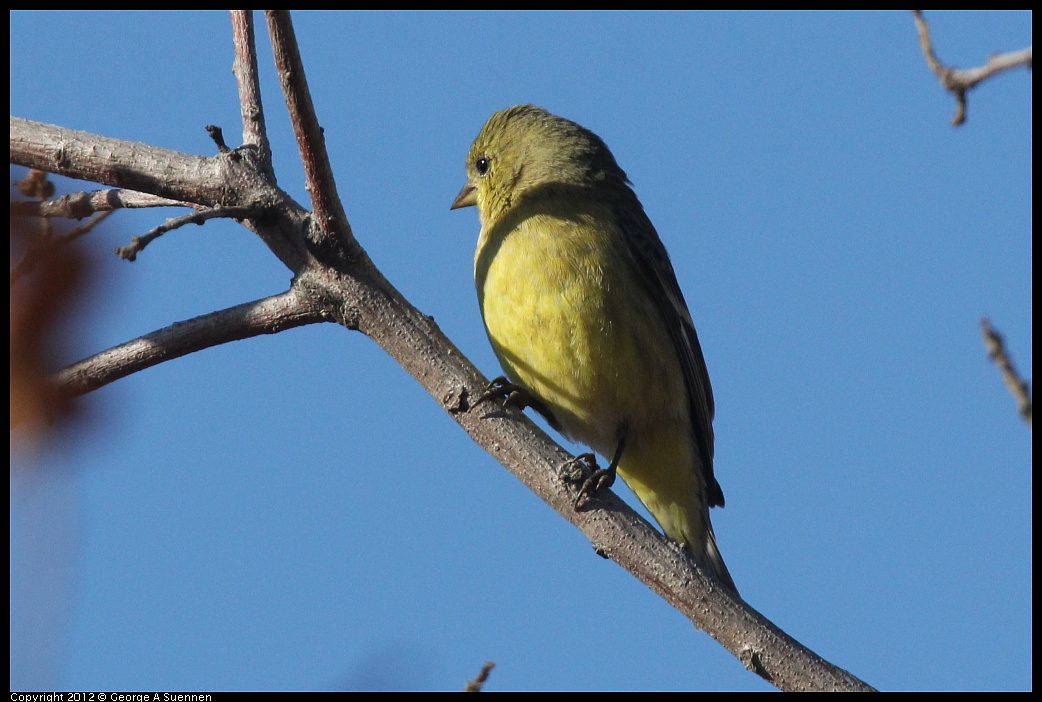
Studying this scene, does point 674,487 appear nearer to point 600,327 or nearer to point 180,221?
point 600,327

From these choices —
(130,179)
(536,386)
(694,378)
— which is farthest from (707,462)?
(130,179)

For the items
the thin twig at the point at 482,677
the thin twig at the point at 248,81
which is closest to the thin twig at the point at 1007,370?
the thin twig at the point at 482,677

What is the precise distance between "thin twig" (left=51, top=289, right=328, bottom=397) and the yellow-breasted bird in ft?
4.89

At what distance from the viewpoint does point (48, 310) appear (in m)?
2.27

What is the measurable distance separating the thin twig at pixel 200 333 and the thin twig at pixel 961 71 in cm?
242

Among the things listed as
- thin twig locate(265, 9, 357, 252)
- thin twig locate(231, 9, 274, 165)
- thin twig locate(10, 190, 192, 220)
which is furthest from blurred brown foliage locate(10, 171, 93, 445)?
thin twig locate(231, 9, 274, 165)

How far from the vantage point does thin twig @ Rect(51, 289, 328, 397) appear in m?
3.63

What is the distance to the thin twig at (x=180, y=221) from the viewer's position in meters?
2.70

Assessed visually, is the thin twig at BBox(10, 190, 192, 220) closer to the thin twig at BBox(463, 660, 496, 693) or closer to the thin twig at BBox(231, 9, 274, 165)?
the thin twig at BBox(231, 9, 274, 165)

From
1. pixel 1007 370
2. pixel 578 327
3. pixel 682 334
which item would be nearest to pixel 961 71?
pixel 1007 370

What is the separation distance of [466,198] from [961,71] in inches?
187

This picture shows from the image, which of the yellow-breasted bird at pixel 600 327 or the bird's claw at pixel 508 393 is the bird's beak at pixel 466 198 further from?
the bird's claw at pixel 508 393

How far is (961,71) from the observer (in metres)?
2.10

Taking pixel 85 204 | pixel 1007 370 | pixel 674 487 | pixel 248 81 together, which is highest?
pixel 248 81
